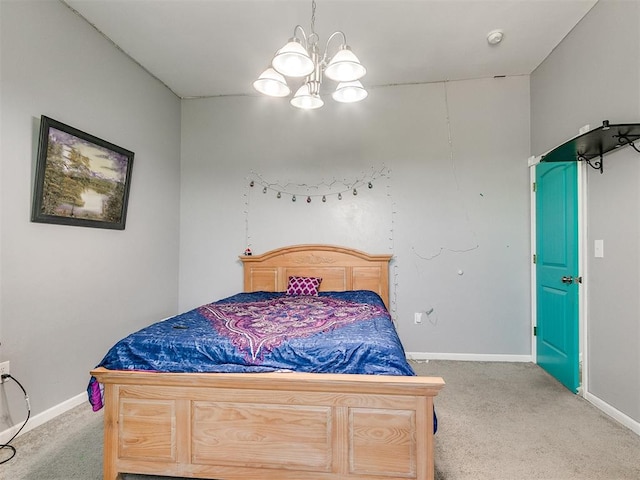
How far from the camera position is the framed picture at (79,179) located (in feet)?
7.58

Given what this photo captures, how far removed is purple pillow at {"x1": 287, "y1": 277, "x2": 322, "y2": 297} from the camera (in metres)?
3.55

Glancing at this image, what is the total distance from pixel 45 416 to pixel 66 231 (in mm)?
1252

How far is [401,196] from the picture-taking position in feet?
12.5

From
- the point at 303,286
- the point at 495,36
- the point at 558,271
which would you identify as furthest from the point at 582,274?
the point at 303,286

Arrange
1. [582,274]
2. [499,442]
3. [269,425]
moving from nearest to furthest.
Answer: [269,425]
[499,442]
[582,274]

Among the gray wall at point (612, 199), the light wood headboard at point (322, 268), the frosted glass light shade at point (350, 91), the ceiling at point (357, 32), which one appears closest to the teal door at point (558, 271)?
the gray wall at point (612, 199)

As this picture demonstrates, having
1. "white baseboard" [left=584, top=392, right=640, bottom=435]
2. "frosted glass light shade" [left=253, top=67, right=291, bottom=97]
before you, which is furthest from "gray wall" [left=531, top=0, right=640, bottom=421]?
"frosted glass light shade" [left=253, top=67, right=291, bottom=97]

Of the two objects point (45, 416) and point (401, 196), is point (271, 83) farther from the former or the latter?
point (45, 416)

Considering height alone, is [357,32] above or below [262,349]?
above

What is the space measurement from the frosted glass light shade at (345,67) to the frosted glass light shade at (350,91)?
0.39 ft

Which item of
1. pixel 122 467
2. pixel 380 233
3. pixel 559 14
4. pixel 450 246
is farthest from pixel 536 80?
pixel 122 467

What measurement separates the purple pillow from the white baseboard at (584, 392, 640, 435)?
2307 millimetres

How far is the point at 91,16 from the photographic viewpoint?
271 centimetres

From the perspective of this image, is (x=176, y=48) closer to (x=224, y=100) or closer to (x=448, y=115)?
(x=224, y=100)
